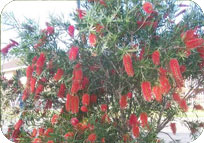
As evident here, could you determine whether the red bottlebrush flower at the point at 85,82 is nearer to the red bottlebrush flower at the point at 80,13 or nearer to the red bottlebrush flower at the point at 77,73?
the red bottlebrush flower at the point at 77,73

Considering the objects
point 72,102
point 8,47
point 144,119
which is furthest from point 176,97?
point 8,47

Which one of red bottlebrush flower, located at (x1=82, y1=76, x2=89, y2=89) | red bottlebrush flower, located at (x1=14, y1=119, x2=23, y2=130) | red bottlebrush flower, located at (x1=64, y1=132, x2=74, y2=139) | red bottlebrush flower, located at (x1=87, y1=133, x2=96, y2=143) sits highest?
red bottlebrush flower, located at (x1=82, y1=76, x2=89, y2=89)

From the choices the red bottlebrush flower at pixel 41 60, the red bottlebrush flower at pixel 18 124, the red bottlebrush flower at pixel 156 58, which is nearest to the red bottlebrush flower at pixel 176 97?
the red bottlebrush flower at pixel 156 58

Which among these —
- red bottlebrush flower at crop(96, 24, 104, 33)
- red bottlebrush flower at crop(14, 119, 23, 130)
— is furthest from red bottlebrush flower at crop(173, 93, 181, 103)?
red bottlebrush flower at crop(14, 119, 23, 130)

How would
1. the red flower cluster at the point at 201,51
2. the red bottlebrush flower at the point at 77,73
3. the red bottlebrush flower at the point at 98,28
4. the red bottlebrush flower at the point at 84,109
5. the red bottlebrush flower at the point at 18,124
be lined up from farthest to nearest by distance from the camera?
the red bottlebrush flower at the point at 18,124, the red bottlebrush flower at the point at 84,109, the red flower cluster at the point at 201,51, the red bottlebrush flower at the point at 77,73, the red bottlebrush flower at the point at 98,28

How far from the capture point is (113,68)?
4.70ft

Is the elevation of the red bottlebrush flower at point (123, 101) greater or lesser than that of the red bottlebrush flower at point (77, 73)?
lesser

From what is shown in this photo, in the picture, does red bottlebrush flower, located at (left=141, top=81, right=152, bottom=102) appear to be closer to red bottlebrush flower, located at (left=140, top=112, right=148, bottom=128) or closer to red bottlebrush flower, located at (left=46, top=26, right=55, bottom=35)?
red bottlebrush flower, located at (left=140, top=112, right=148, bottom=128)

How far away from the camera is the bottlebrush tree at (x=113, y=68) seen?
1181 millimetres

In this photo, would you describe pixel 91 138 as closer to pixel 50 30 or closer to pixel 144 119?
pixel 144 119

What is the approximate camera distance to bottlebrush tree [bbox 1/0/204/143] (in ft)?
3.87

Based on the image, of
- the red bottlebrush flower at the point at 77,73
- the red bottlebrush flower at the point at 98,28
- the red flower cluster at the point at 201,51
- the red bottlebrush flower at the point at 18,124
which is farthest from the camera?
the red bottlebrush flower at the point at 18,124

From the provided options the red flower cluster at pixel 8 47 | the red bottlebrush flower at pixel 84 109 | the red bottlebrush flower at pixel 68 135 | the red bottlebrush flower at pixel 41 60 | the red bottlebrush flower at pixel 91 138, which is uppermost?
the red flower cluster at pixel 8 47

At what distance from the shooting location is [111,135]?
1565 mm
